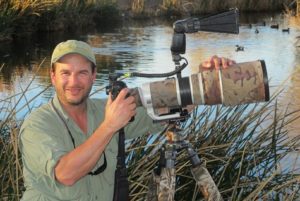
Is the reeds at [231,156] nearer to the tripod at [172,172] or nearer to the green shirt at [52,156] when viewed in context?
the green shirt at [52,156]

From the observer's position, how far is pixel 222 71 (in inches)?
96.2

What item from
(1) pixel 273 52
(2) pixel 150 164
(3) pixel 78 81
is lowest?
(1) pixel 273 52

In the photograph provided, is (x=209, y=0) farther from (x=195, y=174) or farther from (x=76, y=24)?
(x=195, y=174)

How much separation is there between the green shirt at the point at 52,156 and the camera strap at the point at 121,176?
22 cm

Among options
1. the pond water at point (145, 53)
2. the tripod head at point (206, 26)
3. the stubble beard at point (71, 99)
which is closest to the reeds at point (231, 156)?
the stubble beard at point (71, 99)

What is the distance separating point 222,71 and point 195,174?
0.46 metres

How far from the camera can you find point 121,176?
7.97 feet

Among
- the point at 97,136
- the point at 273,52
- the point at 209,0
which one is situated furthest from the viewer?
the point at 209,0

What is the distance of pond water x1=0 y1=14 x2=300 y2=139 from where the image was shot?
11.0 metres

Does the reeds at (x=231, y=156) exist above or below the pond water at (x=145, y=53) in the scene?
above

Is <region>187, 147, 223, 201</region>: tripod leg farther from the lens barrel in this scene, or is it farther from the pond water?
the pond water

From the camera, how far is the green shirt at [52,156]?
2.46 metres

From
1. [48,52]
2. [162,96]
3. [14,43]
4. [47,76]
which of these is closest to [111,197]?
[162,96]

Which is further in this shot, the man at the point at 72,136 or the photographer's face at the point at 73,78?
the photographer's face at the point at 73,78
